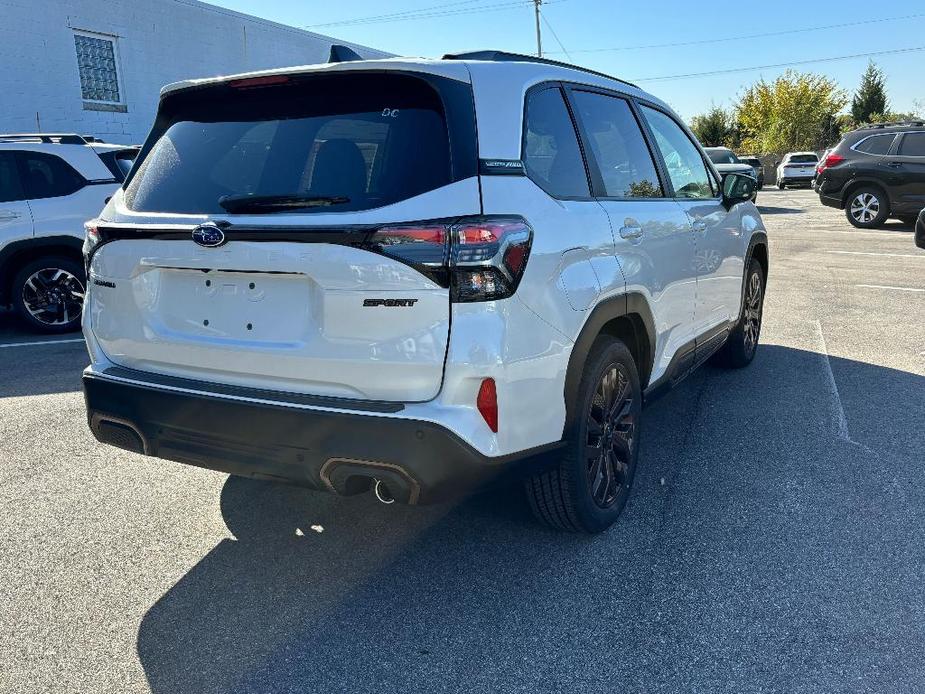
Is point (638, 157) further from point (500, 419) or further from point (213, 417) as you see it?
point (213, 417)

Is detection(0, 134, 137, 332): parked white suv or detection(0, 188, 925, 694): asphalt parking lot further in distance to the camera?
detection(0, 134, 137, 332): parked white suv

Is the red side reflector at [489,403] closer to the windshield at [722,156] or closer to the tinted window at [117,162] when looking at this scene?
the tinted window at [117,162]

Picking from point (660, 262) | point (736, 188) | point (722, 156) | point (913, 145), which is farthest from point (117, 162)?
point (722, 156)

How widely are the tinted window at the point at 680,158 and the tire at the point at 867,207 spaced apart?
1277 cm

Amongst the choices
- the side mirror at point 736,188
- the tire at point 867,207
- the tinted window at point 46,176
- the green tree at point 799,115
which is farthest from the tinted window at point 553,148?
the green tree at point 799,115

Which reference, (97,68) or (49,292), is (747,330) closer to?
(49,292)

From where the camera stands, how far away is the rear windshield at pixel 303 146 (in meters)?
2.60

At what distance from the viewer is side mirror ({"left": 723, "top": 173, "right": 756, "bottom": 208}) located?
490cm

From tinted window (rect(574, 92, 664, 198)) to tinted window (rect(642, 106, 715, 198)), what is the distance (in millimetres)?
276

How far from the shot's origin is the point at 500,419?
8.51ft

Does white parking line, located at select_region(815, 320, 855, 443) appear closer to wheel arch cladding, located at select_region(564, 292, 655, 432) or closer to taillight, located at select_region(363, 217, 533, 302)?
wheel arch cladding, located at select_region(564, 292, 655, 432)

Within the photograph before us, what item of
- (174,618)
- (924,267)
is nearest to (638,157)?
(174,618)

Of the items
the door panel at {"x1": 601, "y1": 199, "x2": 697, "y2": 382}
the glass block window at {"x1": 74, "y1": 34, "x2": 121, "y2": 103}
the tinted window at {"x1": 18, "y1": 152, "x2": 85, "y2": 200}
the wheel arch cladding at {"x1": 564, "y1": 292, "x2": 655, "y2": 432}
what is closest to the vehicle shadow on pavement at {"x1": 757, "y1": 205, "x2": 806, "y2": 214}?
the glass block window at {"x1": 74, "y1": 34, "x2": 121, "y2": 103}

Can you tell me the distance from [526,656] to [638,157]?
7.96 feet
